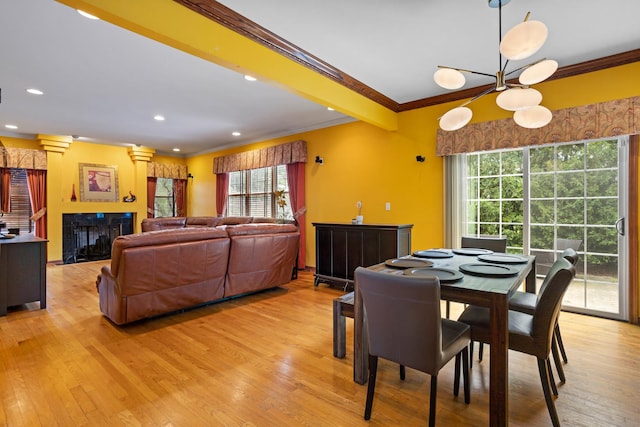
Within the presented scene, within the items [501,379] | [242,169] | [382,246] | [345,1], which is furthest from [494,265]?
[242,169]

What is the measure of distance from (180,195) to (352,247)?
6.44m

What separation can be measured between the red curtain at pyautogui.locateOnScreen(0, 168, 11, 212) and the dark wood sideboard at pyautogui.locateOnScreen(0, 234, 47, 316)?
3.69 metres

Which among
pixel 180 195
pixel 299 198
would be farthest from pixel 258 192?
pixel 180 195

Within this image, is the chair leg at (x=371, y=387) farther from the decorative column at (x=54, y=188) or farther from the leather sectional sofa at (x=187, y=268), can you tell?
the decorative column at (x=54, y=188)

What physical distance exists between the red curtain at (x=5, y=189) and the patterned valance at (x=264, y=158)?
157 inches

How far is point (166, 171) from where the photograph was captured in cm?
871

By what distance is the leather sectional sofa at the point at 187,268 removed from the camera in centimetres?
318

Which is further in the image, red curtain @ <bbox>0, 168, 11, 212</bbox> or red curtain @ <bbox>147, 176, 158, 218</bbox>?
red curtain @ <bbox>147, 176, 158, 218</bbox>

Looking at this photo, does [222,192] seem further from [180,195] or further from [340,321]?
[340,321]

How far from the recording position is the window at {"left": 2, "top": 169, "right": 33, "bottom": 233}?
21.3ft

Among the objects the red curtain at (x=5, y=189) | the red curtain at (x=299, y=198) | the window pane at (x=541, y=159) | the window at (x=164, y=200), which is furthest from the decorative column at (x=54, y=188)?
the window pane at (x=541, y=159)

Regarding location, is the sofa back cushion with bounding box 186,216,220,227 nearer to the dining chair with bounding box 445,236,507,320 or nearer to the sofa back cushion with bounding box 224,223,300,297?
the sofa back cushion with bounding box 224,223,300,297

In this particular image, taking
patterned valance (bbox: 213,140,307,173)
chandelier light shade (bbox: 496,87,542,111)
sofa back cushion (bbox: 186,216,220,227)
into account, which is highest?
patterned valance (bbox: 213,140,307,173)

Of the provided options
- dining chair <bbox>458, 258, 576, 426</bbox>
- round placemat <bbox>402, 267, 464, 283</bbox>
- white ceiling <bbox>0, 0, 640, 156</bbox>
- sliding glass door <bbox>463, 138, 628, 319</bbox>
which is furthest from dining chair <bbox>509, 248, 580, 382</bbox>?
white ceiling <bbox>0, 0, 640, 156</bbox>
